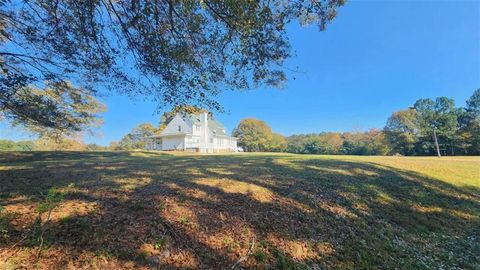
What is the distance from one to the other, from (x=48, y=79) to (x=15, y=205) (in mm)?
4516

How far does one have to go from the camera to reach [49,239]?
3.10 m

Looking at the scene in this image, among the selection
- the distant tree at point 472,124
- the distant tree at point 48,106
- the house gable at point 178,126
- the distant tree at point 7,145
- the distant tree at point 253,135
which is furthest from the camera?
the distant tree at point 253,135

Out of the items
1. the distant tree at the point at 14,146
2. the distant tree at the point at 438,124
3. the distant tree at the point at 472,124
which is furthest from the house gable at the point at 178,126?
the distant tree at the point at 472,124

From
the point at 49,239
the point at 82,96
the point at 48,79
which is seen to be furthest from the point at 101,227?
the point at 82,96

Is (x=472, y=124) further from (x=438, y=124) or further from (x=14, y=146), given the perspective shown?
(x=14, y=146)

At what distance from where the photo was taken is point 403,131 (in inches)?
1537

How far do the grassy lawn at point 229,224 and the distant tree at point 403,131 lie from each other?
36371mm

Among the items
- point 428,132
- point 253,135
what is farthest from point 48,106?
point 428,132

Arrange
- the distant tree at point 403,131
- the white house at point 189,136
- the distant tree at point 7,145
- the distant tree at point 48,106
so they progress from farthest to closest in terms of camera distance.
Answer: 1. the distant tree at point 403,131
2. the white house at point 189,136
3. the distant tree at point 7,145
4. the distant tree at point 48,106

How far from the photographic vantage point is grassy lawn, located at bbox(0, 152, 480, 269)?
3164mm

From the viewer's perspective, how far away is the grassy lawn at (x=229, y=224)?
3164 millimetres

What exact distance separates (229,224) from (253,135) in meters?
46.2

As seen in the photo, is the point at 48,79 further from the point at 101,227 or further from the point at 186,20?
the point at 101,227

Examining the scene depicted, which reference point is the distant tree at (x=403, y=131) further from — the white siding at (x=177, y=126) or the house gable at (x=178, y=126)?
the white siding at (x=177, y=126)
